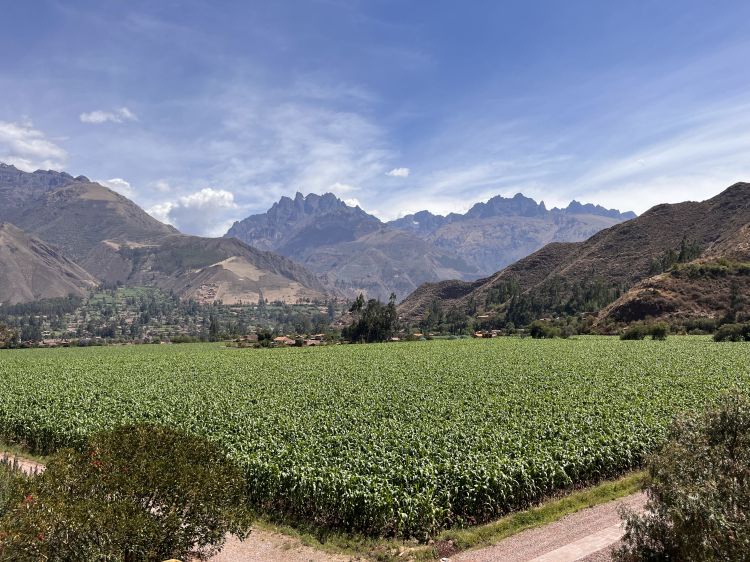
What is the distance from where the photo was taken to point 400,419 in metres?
29.3

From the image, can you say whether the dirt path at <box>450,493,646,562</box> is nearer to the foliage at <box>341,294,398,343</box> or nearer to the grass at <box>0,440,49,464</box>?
the grass at <box>0,440,49,464</box>

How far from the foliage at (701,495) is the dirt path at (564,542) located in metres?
2.36

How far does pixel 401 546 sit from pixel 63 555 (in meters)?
10.4

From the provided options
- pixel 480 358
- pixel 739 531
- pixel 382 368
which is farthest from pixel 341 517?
pixel 480 358

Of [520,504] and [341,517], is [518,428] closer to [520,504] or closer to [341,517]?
[520,504]

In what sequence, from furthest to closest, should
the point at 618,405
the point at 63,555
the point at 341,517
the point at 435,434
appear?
the point at 618,405 → the point at 435,434 → the point at 341,517 → the point at 63,555

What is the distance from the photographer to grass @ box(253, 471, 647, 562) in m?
16.5

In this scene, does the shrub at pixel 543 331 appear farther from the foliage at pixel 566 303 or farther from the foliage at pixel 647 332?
the foliage at pixel 566 303

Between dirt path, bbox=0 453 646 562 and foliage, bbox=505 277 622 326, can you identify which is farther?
foliage, bbox=505 277 622 326

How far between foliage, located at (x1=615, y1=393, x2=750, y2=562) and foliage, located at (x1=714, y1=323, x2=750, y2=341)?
9105 centimetres

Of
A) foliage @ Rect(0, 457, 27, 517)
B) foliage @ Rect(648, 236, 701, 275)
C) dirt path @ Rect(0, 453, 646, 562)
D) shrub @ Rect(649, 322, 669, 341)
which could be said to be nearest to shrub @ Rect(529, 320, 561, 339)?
shrub @ Rect(649, 322, 669, 341)

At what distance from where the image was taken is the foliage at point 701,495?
33.7 ft

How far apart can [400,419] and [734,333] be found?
89336 mm

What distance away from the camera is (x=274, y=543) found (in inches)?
698
